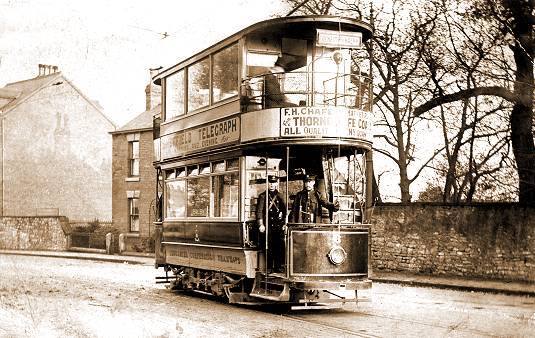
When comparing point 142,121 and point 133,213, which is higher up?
point 142,121

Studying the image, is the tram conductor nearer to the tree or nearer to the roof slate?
the tree

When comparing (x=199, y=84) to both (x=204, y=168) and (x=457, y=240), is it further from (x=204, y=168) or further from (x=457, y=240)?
(x=457, y=240)

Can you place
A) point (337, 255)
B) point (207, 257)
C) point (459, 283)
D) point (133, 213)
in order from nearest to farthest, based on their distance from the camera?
point (337, 255), point (207, 257), point (459, 283), point (133, 213)

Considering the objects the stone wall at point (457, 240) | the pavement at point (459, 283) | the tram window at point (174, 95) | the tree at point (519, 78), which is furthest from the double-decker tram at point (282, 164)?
the tree at point (519, 78)

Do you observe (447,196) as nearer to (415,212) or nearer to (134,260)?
(415,212)

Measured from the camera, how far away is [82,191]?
50.0 metres

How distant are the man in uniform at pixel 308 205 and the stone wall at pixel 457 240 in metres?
9.17

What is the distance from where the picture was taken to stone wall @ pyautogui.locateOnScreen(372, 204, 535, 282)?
20.2 metres

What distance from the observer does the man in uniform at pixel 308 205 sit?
41.8 feet

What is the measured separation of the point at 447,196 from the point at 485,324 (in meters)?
12.6

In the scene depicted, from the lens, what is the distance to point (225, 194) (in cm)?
Result: 1415

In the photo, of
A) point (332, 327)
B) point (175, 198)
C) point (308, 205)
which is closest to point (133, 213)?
point (175, 198)

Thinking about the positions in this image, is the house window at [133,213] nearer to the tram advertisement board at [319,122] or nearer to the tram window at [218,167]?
the tram window at [218,167]

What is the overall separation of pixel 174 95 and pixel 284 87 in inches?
171
